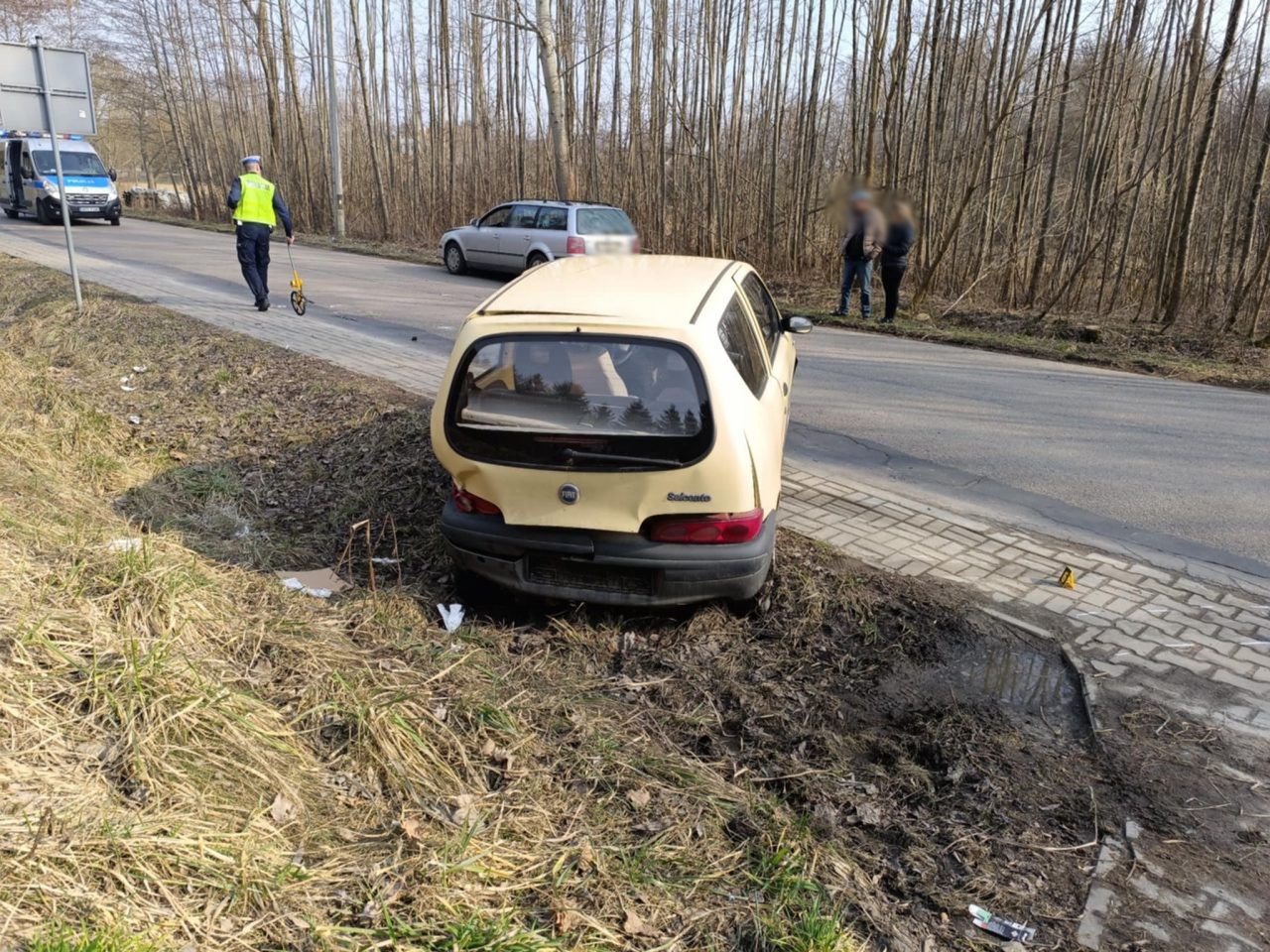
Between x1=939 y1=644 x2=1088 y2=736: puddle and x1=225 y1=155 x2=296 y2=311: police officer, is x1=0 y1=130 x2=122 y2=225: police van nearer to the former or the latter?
x1=225 y1=155 x2=296 y2=311: police officer

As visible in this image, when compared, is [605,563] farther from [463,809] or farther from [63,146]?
[63,146]

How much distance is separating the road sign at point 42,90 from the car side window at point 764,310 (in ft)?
26.6

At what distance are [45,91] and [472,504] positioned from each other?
29.6 ft

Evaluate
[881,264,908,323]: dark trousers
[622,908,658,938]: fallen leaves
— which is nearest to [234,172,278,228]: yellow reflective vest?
[881,264,908,323]: dark trousers

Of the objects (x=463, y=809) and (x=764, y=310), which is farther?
Result: (x=764, y=310)

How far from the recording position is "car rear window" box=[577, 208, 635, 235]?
16859mm

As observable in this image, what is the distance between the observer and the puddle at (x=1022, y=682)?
3845 mm

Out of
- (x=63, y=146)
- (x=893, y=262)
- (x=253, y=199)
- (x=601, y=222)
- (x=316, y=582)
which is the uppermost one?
(x=63, y=146)

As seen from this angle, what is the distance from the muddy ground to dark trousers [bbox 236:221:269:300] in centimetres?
544

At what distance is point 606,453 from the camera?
397 cm

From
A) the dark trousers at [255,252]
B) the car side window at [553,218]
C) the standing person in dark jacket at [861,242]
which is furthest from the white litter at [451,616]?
the car side window at [553,218]

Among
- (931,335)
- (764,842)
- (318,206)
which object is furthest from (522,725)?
(318,206)

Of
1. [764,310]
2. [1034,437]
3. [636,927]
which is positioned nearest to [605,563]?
[636,927]

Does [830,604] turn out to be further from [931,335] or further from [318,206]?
[318,206]
